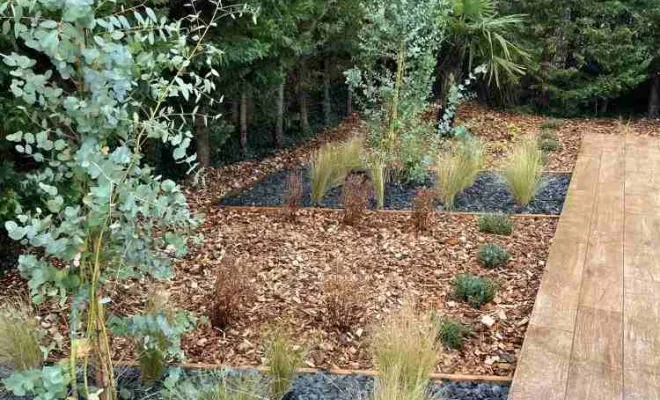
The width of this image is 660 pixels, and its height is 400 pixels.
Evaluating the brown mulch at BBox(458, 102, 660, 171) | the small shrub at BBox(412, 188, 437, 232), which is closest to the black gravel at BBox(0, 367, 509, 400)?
the small shrub at BBox(412, 188, 437, 232)

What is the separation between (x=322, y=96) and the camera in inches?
295

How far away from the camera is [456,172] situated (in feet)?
13.6

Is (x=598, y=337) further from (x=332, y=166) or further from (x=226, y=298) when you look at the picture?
(x=332, y=166)

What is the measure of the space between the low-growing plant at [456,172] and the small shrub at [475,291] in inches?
50.1

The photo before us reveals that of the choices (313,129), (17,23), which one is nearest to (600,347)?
(17,23)

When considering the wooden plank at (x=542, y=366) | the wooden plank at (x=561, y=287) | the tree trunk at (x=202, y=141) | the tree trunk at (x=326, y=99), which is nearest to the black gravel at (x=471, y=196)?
the tree trunk at (x=202, y=141)

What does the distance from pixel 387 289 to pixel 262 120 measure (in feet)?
12.5

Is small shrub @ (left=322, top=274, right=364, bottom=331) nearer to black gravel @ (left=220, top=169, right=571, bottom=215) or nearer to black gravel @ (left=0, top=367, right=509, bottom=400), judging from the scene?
black gravel @ (left=0, top=367, right=509, bottom=400)

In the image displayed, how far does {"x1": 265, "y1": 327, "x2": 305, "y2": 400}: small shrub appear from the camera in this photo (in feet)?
6.41

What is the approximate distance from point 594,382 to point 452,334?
0.57m

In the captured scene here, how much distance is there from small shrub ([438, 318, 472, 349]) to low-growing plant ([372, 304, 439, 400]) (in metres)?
0.26

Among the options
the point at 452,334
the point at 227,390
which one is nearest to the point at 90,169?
the point at 227,390

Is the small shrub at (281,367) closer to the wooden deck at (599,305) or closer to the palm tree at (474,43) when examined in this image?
the wooden deck at (599,305)

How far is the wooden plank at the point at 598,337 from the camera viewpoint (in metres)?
2.13
